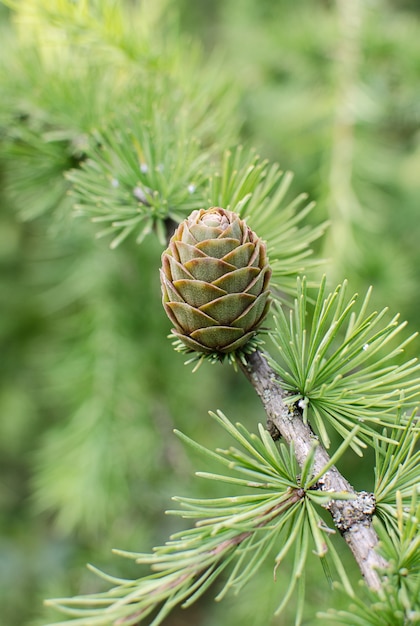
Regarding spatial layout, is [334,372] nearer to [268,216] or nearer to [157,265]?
[268,216]

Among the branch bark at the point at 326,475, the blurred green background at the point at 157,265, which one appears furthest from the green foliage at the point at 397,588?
the blurred green background at the point at 157,265

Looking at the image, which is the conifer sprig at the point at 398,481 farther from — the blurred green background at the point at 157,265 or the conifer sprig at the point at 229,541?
the blurred green background at the point at 157,265

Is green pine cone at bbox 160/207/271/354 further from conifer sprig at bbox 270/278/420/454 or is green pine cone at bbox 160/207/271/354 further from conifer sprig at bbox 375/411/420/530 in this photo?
conifer sprig at bbox 375/411/420/530

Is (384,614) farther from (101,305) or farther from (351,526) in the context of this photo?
(101,305)

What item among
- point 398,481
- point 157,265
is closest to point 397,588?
point 398,481

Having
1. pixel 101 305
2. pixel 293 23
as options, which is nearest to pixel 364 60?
pixel 293 23

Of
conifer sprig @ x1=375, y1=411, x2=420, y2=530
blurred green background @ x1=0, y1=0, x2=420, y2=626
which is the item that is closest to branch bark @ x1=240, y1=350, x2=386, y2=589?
conifer sprig @ x1=375, y1=411, x2=420, y2=530
